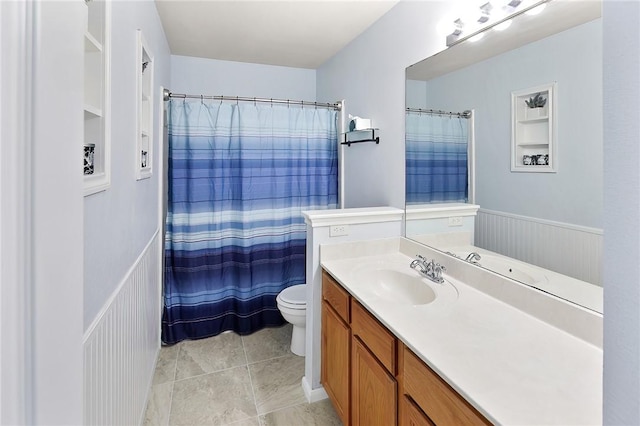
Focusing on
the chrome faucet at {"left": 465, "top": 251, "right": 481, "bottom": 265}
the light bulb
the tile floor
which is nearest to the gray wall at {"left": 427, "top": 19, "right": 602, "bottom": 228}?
the light bulb

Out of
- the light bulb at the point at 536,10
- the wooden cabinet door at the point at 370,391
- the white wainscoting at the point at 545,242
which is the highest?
the light bulb at the point at 536,10

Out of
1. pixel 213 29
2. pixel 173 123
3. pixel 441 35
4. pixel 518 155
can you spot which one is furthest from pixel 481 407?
pixel 213 29

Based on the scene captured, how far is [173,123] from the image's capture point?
2.45 meters

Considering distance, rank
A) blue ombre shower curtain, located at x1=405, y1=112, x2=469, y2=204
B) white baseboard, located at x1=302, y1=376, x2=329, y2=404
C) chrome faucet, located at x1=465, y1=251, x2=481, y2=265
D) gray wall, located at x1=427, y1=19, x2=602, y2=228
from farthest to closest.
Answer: white baseboard, located at x1=302, y1=376, x2=329, y2=404 → blue ombre shower curtain, located at x1=405, y1=112, x2=469, y2=204 → chrome faucet, located at x1=465, y1=251, x2=481, y2=265 → gray wall, located at x1=427, y1=19, x2=602, y2=228

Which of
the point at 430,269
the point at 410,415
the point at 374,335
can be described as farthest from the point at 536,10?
the point at 410,415

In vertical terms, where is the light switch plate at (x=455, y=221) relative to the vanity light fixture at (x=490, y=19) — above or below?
below

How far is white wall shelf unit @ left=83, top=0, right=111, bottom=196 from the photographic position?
108 cm

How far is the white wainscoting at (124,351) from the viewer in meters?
0.99

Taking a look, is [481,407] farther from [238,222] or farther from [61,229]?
[238,222]

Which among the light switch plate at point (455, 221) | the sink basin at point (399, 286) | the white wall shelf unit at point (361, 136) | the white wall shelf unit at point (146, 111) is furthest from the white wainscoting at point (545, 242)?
the white wall shelf unit at point (146, 111)

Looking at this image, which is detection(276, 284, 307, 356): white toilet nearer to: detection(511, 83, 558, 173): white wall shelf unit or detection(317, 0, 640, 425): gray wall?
detection(511, 83, 558, 173): white wall shelf unit

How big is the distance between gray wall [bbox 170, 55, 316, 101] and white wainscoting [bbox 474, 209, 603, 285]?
8.21 feet

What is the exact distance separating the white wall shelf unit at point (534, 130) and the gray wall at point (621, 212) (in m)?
0.96

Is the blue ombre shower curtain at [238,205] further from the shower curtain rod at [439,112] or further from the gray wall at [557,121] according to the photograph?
the gray wall at [557,121]
